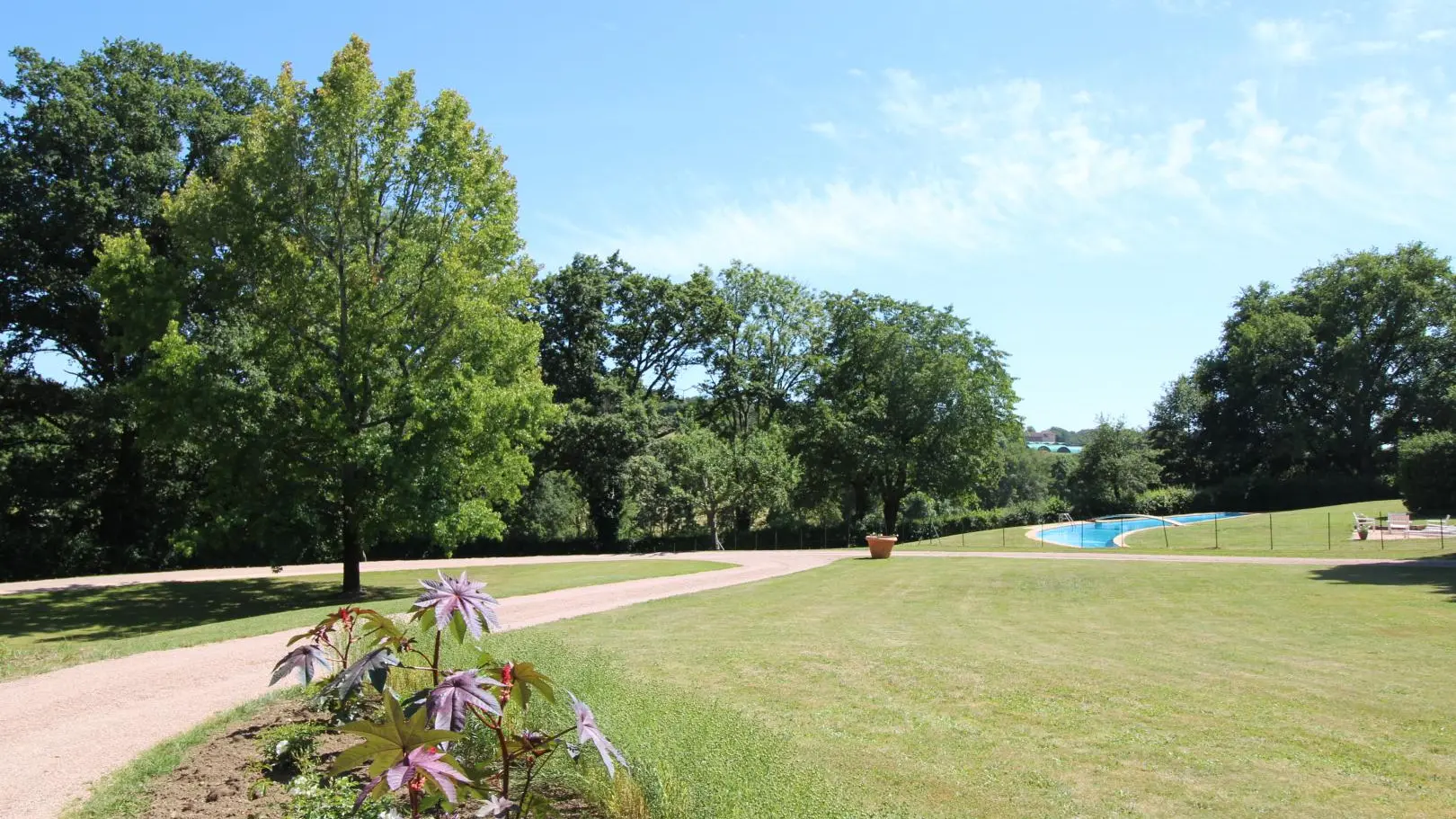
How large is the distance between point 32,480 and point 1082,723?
32.4 m

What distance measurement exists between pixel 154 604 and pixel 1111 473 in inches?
1693

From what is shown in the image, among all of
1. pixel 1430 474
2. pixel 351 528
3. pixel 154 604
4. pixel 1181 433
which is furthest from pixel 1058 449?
pixel 154 604

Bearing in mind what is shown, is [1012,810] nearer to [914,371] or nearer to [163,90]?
[163,90]

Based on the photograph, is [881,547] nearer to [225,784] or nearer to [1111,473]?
[225,784]

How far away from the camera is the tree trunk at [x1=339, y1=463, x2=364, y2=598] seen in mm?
18578

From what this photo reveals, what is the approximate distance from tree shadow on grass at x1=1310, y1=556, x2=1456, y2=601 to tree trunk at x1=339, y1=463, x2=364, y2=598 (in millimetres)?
20056

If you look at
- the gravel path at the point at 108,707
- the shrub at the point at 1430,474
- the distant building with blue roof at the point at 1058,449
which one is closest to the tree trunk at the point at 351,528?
the gravel path at the point at 108,707

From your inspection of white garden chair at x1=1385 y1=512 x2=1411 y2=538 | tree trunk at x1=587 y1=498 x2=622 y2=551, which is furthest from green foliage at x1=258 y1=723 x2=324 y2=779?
tree trunk at x1=587 y1=498 x2=622 y2=551

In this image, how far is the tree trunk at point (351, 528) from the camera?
18578mm

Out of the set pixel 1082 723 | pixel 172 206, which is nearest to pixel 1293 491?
pixel 1082 723

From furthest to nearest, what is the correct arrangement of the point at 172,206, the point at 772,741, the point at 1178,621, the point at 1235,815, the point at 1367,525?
the point at 1367,525
the point at 172,206
the point at 1178,621
the point at 772,741
the point at 1235,815

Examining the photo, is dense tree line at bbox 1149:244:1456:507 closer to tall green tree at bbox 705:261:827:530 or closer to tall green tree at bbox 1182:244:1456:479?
tall green tree at bbox 1182:244:1456:479

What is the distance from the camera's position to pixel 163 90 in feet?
88.4

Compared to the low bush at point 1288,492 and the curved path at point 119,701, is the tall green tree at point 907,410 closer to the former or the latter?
the low bush at point 1288,492
